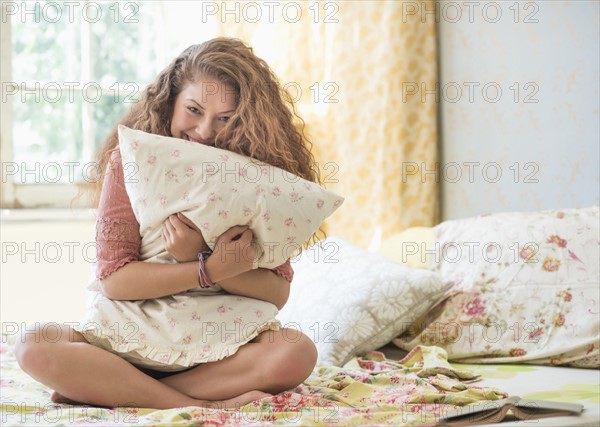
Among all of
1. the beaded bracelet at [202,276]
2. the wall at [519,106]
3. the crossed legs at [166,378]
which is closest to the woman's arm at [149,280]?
the beaded bracelet at [202,276]

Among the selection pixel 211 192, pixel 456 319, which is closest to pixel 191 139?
pixel 211 192

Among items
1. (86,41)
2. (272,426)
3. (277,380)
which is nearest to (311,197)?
(277,380)

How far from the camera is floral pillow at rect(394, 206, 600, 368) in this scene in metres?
1.90

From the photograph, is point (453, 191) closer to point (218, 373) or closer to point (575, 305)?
point (575, 305)

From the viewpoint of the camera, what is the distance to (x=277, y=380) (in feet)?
4.87

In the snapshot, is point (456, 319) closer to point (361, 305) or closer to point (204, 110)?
point (361, 305)

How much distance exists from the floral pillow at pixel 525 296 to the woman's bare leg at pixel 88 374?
0.74 metres

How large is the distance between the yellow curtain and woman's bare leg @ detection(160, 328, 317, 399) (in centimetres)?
150

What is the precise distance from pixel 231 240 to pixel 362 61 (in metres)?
1.64

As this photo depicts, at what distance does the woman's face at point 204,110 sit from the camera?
1616mm

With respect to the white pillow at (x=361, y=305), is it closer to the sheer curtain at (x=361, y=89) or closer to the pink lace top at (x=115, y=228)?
the pink lace top at (x=115, y=228)

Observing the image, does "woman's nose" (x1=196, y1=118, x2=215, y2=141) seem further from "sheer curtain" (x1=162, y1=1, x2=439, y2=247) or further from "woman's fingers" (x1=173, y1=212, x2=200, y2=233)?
"sheer curtain" (x1=162, y1=1, x2=439, y2=247)

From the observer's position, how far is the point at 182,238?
1.49m

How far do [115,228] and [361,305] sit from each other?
73cm
